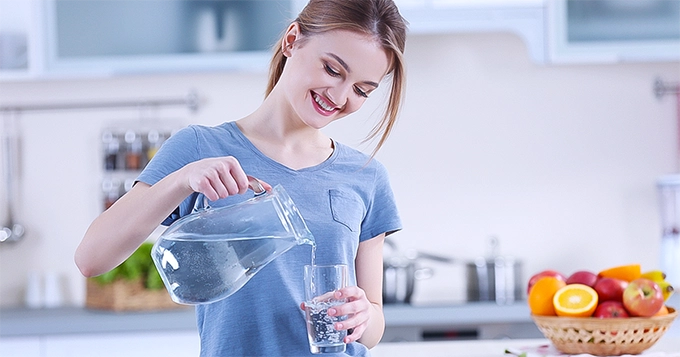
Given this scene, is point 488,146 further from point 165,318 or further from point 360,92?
point 360,92

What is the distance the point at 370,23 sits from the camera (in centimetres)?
120

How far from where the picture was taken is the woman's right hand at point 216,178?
0.97 metres

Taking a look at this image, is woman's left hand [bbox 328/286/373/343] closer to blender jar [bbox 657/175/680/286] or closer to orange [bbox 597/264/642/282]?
orange [bbox 597/264/642/282]

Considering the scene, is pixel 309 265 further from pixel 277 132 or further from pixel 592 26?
pixel 592 26

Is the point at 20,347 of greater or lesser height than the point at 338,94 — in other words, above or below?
below

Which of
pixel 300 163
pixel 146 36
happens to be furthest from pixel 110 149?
pixel 300 163

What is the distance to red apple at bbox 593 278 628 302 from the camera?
4.84 ft

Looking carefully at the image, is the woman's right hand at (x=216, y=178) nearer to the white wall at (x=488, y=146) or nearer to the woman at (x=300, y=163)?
the woman at (x=300, y=163)

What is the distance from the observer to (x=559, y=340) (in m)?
1.48

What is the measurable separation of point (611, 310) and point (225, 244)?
0.73 m

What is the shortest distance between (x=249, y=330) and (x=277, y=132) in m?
0.30

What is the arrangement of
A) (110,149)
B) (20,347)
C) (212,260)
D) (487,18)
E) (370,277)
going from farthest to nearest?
(110,149), (487,18), (20,347), (370,277), (212,260)

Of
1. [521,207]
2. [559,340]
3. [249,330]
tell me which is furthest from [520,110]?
[249,330]

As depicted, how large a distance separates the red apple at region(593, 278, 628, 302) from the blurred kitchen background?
1.53 m
